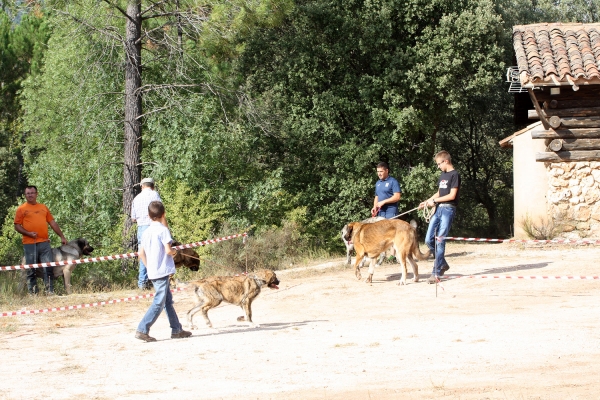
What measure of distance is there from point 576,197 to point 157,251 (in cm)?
1117

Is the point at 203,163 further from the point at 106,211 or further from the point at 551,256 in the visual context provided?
the point at 551,256

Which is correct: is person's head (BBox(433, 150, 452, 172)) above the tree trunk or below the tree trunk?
below

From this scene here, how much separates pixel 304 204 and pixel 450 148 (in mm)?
11019

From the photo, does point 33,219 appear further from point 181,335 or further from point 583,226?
point 583,226

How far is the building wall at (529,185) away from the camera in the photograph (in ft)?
58.7

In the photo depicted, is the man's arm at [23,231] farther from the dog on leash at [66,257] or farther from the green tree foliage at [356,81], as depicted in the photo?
the green tree foliage at [356,81]

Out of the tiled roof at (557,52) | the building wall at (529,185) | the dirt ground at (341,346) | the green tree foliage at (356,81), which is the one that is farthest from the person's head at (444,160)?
the green tree foliage at (356,81)

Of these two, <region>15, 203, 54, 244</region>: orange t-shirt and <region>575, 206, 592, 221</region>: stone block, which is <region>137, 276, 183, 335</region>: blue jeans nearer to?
<region>15, 203, 54, 244</region>: orange t-shirt

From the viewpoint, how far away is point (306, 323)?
10.4 meters

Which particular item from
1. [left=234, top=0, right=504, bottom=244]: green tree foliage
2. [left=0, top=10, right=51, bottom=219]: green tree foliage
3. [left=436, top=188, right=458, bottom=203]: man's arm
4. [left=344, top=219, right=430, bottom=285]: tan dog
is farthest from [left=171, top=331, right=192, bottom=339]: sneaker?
[left=0, top=10, right=51, bottom=219]: green tree foliage

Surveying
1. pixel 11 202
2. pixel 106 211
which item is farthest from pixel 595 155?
pixel 11 202

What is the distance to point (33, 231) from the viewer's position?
44.3 ft

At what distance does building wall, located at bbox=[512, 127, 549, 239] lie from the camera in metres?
17.9

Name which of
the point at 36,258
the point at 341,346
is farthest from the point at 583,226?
the point at 36,258
